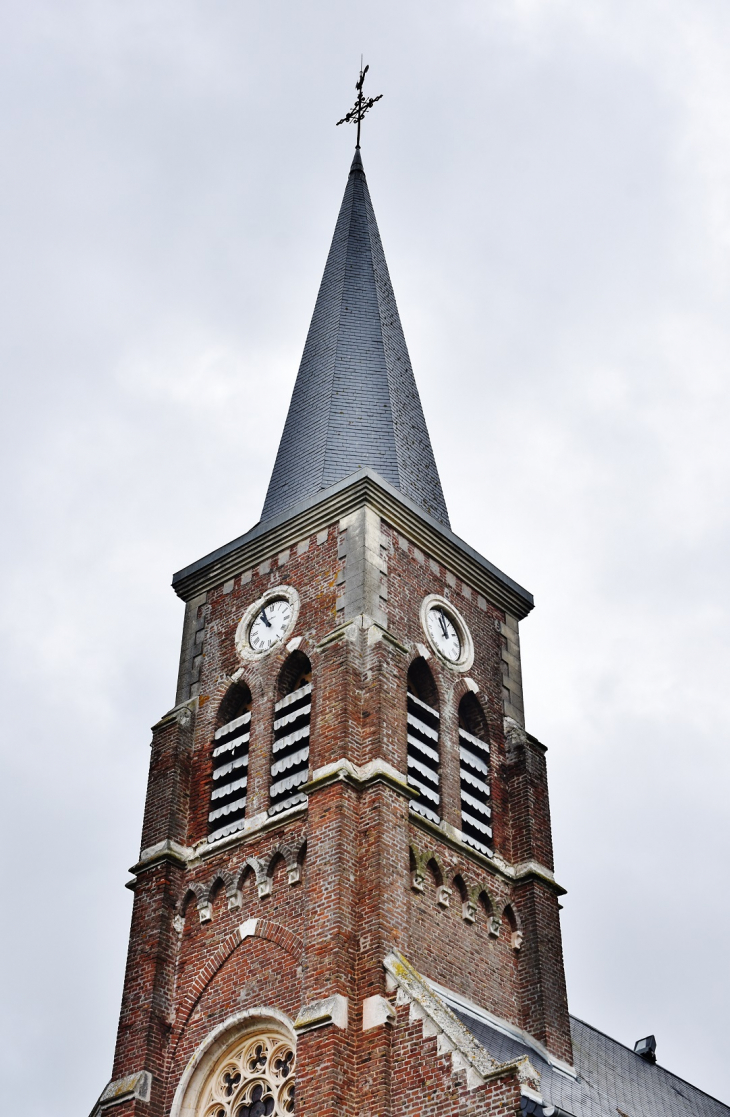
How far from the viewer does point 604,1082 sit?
24547 millimetres

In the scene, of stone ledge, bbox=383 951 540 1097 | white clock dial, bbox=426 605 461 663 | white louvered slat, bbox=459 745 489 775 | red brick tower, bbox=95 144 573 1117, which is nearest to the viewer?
stone ledge, bbox=383 951 540 1097

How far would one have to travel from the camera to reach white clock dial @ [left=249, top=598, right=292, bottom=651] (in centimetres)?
2555

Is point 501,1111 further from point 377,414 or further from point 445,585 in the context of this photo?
point 377,414

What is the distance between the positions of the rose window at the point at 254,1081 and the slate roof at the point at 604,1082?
2552 mm

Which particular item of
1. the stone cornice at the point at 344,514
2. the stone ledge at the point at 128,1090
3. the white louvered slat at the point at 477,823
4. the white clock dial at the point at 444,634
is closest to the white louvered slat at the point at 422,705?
the white clock dial at the point at 444,634

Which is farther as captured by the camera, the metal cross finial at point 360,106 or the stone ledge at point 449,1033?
the metal cross finial at point 360,106

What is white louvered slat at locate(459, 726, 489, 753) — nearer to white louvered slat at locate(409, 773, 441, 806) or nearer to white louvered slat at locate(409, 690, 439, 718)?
white louvered slat at locate(409, 690, 439, 718)

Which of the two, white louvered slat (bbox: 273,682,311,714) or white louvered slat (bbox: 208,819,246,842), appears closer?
white louvered slat (bbox: 208,819,246,842)

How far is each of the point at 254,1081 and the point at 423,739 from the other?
5969 mm

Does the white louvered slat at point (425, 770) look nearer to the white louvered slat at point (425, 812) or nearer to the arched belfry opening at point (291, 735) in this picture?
the white louvered slat at point (425, 812)

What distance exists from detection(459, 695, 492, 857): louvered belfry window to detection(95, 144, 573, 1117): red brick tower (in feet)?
0.14

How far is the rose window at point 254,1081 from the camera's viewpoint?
2080 cm

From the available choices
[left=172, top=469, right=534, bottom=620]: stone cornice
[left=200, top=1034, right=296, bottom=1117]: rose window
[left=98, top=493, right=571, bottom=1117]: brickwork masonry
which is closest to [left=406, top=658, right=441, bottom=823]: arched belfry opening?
[left=98, top=493, right=571, bottom=1117]: brickwork masonry

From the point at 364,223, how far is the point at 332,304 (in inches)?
127
